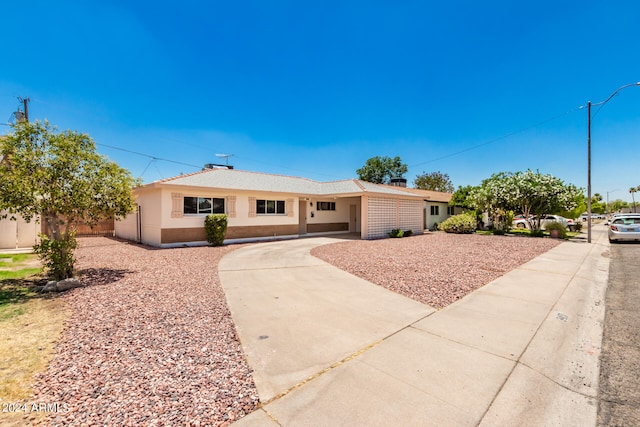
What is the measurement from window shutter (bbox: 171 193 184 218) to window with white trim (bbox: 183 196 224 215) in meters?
0.31

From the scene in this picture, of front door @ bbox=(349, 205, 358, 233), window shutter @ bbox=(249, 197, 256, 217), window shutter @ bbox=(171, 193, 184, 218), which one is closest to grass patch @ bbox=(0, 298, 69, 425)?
window shutter @ bbox=(171, 193, 184, 218)

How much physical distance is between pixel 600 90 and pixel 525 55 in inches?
243

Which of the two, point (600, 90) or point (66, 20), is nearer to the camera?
point (66, 20)

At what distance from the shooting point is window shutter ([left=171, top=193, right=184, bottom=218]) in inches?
507

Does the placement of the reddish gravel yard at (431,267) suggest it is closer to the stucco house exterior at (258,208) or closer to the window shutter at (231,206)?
the stucco house exterior at (258,208)

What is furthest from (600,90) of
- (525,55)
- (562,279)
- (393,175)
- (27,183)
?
(393,175)

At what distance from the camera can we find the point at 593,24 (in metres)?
10.9

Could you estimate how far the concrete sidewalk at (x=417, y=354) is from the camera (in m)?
2.43

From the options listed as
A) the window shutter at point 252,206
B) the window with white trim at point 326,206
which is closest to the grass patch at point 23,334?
the window shutter at point 252,206

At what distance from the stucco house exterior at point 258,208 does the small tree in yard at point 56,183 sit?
5192mm

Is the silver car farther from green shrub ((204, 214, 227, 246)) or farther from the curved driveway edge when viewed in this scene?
green shrub ((204, 214, 227, 246))

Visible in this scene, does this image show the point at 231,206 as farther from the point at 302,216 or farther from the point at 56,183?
the point at 56,183

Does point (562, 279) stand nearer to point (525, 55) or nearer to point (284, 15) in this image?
point (525, 55)

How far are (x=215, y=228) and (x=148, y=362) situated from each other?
10703mm
